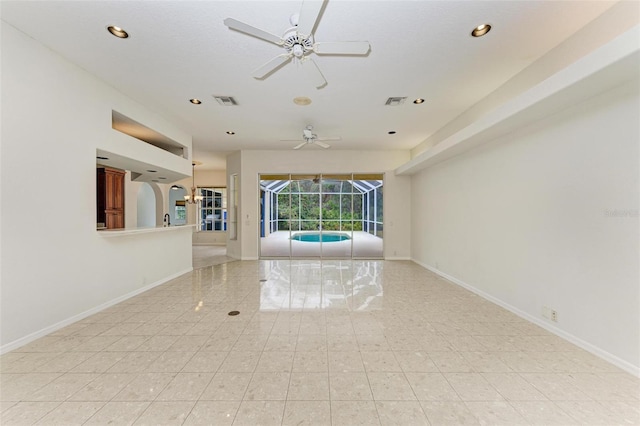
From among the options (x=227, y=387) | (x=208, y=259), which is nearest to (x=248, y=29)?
(x=227, y=387)

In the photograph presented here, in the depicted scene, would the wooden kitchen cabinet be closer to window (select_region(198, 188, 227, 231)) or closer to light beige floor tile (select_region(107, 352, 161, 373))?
window (select_region(198, 188, 227, 231))

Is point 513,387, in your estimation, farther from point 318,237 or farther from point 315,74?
point 318,237

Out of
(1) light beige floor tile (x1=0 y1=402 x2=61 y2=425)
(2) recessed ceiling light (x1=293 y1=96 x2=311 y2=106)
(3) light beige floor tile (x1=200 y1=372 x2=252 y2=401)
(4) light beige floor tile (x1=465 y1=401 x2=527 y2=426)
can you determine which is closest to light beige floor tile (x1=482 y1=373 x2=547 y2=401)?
(4) light beige floor tile (x1=465 y1=401 x2=527 y2=426)

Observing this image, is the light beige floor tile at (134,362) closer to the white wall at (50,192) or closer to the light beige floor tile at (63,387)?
the light beige floor tile at (63,387)

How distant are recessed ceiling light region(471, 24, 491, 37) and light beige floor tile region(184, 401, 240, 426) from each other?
155 inches

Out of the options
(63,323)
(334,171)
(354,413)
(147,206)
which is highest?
(334,171)

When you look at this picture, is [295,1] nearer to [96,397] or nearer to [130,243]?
[96,397]

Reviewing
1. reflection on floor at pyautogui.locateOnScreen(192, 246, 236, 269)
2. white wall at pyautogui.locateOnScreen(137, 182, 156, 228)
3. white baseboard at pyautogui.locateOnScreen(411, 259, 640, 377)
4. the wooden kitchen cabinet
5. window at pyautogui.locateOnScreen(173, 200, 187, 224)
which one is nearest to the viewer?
white baseboard at pyautogui.locateOnScreen(411, 259, 640, 377)

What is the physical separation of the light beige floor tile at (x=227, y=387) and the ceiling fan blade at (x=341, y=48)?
294cm

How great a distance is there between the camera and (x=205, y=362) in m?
2.36

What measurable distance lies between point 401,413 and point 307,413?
2.14ft

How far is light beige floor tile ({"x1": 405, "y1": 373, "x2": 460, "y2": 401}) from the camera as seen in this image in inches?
75.1

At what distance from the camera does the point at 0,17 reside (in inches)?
94.1

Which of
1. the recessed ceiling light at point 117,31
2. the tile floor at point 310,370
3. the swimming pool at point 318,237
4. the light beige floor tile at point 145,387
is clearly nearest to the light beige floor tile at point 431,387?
the tile floor at point 310,370
